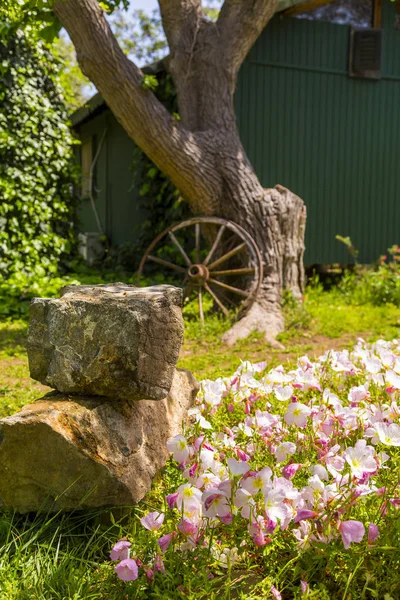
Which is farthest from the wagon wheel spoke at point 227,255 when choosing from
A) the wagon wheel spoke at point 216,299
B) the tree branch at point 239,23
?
the tree branch at point 239,23

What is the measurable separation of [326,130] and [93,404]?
349 inches

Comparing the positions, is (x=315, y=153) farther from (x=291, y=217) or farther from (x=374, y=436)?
(x=374, y=436)

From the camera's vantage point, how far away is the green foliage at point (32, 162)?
31.6 feet

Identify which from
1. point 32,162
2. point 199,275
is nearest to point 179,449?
point 199,275

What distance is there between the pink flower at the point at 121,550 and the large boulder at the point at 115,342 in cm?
69

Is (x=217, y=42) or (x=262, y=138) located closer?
(x=217, y=42)

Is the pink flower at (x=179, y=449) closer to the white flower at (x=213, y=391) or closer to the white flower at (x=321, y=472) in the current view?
the white flower at (x=321, y=472)

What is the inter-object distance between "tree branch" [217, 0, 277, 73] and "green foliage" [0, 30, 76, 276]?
348 centimetres

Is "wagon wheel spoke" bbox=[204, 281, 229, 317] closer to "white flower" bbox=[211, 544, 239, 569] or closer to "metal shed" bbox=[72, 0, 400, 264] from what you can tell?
"metal shed" bbox=[72, 0, 400, 264]

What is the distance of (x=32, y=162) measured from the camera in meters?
10.0

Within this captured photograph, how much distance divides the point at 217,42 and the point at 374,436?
617 centimetres

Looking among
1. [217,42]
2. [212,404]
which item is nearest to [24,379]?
[212,404]

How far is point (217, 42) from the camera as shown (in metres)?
7.50

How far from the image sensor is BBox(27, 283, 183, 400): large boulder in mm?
2496
